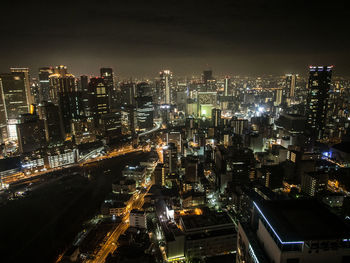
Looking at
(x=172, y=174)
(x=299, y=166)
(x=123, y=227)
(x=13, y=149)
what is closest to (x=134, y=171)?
(x=172, y=174)

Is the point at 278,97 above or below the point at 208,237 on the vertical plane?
above

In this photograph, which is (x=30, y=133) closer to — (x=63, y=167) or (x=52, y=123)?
(x=52, y=123)

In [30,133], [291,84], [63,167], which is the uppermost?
[291,84]

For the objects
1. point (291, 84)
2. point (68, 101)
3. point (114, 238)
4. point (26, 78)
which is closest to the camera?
point (114, 238)

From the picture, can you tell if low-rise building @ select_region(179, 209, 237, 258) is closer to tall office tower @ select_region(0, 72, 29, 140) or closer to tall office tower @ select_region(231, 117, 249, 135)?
tall office tower @ select_region(231, 117, 249, 135)

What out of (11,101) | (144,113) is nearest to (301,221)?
(144,113)

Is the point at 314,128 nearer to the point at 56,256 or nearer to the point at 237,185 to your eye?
the point at 237,185

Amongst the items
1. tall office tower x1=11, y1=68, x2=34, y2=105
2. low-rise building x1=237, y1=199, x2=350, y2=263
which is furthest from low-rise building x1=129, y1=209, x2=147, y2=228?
tall office tower x1=11, y1=68, x2=34, y2=105
